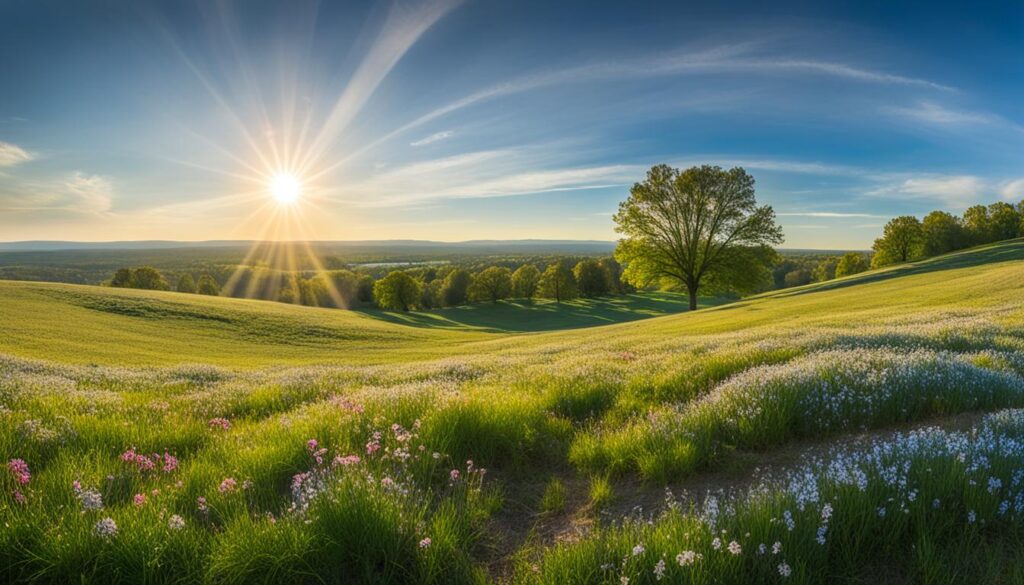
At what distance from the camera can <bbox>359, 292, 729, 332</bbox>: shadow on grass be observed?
250 ft

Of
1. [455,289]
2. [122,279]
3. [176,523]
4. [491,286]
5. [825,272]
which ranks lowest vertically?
[455,289]

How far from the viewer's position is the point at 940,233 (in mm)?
86000

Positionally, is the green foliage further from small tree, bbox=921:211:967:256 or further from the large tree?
small tree, bbox=921:211:967:256

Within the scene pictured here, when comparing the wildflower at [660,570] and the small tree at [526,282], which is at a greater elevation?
the wildflower at [660,570]

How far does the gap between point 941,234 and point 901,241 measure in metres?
7.49

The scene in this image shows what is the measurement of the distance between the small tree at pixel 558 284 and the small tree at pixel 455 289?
1855cm

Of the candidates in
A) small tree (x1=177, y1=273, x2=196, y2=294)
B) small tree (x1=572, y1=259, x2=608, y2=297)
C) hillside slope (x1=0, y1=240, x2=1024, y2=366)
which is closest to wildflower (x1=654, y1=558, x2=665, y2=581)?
hillside slope (x1=0, y1=240, x2=1024, y2=366)

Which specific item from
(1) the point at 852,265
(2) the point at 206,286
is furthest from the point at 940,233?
(2) the point at 206,286

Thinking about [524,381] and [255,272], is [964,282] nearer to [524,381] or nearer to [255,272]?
[524,381]

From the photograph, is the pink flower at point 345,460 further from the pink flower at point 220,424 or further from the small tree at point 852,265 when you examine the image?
the small tree at point 852,265

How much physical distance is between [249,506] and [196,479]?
0.67m

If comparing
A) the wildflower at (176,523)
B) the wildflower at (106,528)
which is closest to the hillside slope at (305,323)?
the wildflower at (176,523)

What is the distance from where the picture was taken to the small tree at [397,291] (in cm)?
9512

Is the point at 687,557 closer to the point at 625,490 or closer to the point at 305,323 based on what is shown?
the point at 625,490
